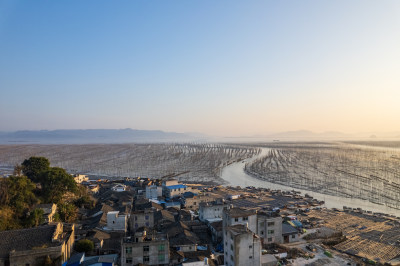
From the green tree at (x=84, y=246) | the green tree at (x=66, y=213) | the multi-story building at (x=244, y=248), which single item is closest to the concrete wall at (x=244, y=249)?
the multi-story building at (x=244, y=248)

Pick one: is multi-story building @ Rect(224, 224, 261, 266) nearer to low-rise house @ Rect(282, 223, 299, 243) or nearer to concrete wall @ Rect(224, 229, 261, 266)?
concrete wall @ Rect(224, 229, 261, 266)

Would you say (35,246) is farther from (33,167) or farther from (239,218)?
(33,167)

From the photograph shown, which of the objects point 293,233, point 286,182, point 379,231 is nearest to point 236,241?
point 293,233

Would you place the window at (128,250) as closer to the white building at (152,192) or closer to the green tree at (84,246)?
the green tree at (84,246)

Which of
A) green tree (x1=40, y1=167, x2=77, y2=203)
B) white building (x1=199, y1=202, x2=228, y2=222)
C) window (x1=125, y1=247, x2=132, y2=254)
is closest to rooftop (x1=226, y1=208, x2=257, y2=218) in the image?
white building (x1=199, y1=202, x2=228, y2=222)

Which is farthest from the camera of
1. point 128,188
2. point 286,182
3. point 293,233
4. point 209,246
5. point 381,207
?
point 286,182

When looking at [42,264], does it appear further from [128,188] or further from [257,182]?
[257,182]

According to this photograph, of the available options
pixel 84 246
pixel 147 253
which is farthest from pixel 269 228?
pixel 84 246

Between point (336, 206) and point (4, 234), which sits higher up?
point (4, 234)
